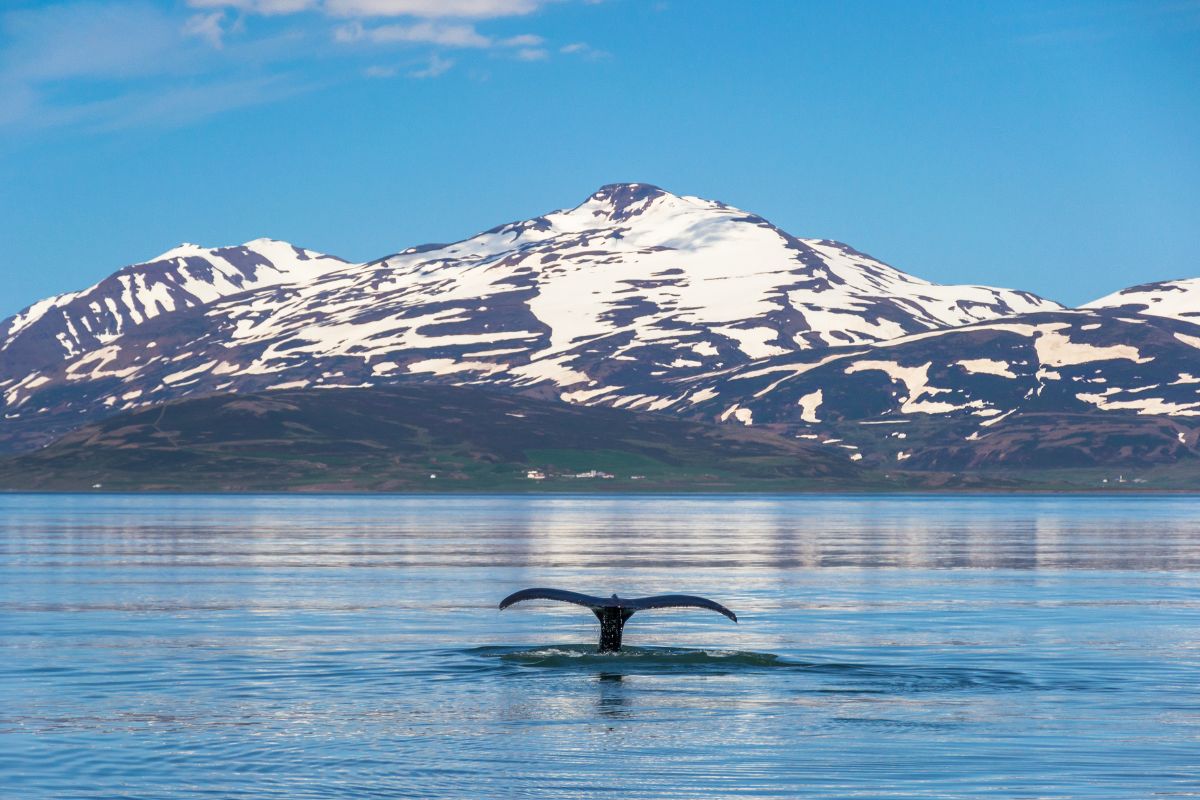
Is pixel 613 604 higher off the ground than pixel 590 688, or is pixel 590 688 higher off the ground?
pixel 613 604

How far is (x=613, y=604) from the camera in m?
51.6

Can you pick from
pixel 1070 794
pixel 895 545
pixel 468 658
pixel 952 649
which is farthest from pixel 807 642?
pixel 895 545

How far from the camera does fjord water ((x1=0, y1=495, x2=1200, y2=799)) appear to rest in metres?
35.0

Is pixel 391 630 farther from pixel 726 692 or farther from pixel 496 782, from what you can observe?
pixel 496 782

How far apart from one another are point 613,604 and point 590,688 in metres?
3.03

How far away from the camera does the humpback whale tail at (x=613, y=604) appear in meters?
48.2

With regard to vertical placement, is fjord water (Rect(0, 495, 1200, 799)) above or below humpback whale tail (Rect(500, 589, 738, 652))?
below

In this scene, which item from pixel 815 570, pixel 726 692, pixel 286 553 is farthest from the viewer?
pixel 286 553

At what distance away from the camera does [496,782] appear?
34.2m

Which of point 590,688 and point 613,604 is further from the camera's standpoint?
point 613,604

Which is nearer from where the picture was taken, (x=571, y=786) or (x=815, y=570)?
(x=571, y=786)

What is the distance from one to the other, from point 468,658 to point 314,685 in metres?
7.98

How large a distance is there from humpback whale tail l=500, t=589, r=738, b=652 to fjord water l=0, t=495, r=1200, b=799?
3.92 ft

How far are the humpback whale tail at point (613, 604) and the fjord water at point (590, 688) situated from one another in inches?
47.0
